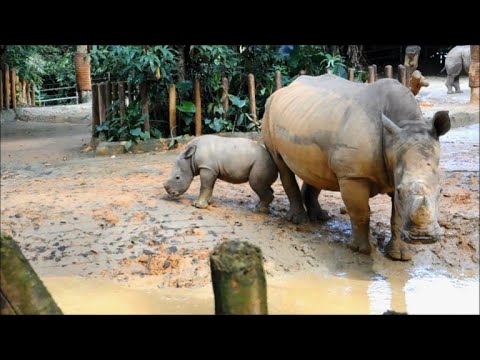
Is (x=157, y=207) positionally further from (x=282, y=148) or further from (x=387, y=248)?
(x=387, y=248)

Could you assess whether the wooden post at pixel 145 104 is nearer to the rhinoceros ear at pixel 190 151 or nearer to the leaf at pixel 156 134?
the leaf at pixel 156 134

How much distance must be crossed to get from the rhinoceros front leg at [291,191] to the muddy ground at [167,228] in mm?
108

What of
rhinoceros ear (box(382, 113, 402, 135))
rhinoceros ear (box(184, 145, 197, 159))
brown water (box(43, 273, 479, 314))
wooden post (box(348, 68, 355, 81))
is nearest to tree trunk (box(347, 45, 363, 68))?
wooden post (box(348, 68, 355, 81))

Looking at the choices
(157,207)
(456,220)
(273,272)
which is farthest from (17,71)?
(456,220)

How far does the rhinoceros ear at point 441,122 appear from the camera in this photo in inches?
133

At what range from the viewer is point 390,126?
357cm

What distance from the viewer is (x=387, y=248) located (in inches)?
161

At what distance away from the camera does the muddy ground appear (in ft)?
13.1

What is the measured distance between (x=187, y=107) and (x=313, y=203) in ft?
11.5

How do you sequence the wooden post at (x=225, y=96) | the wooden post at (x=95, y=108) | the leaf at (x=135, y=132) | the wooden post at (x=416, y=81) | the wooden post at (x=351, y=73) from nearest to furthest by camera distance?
1. the wooden post at (x=416, y=81)
2. the wooden post at (x=351, y=73)
3. the leaf at (x=135, y=132)
4. the wooden post at (x=225, y=96)
5. the wooden post at (x=95, y=108)

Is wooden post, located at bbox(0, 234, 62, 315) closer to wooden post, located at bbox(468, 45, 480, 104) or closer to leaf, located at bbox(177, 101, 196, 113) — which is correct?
leaf, located at bbox(177, 101, 196, 113)

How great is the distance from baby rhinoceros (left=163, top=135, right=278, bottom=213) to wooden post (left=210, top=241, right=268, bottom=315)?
2.75 meters

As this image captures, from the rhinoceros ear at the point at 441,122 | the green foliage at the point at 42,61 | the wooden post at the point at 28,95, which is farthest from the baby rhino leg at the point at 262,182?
the wooden post at the point at 28,95
